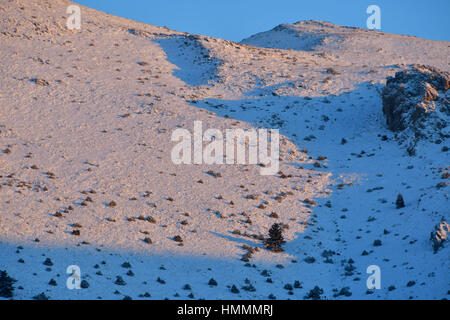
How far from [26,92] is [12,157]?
11.9 meters

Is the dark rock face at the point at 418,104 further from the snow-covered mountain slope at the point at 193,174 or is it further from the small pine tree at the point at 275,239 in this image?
the small pine tree at the point at 275,239

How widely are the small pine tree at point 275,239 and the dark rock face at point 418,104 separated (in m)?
17.0

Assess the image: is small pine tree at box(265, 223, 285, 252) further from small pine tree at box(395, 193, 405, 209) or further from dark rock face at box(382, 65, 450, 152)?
dark rock face at box(382, 65, 450, 152)

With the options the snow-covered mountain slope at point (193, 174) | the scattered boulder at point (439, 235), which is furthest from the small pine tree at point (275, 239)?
the scattered boulder at point (439, 235)

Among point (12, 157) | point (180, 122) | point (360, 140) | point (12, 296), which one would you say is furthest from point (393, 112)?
point (12, 296)

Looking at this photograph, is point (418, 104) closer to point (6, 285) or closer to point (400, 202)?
point (400, 202)

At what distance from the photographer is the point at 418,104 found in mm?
42438

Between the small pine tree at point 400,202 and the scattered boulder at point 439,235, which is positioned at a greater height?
the small pine tree at point 400,202

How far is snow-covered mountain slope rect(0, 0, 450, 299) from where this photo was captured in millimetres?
24031

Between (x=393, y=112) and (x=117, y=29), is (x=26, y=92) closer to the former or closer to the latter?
(x=117, y=29)

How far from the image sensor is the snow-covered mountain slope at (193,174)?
24.0 m

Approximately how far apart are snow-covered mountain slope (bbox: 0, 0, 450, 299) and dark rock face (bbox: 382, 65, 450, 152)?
1.49 metres

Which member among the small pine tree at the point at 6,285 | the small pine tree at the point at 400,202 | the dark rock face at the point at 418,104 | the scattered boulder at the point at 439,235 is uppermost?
the dark rock face at the point at 418,104

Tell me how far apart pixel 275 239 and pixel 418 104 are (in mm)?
21170
